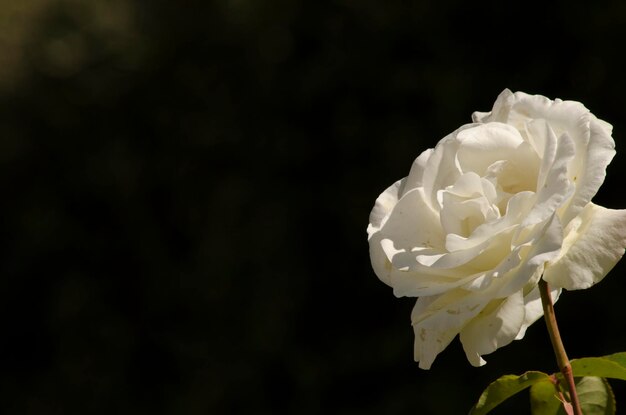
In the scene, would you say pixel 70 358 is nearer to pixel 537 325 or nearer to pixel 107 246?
pixel 107 246

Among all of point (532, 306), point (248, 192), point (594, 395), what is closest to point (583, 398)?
point (594, 395)

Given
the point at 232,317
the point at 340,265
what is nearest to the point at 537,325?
the point at 340,265

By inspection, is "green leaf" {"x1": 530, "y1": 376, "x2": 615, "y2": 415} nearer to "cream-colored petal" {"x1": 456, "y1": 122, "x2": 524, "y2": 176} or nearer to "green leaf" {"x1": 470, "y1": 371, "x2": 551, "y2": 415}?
"green leaf" {"x1": 470, "y1": 371, "x2": 551, "y2": 415}

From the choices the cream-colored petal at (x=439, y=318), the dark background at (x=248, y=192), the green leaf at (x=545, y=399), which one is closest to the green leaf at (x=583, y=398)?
the green leaf at (x=545, y=399)

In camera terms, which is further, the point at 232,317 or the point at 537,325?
the point at 232,317

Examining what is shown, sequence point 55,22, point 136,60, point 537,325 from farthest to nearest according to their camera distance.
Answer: point 55,22 → point 136,60 → point 537,325

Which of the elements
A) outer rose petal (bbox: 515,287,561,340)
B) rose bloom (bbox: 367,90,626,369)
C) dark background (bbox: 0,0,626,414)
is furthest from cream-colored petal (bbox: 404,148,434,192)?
dark background (bbox: 0,0,626,414)

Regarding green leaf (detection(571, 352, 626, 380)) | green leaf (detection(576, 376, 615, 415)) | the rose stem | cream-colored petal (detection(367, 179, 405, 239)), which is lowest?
green leaf (detection(576, 376, 615, 415))
